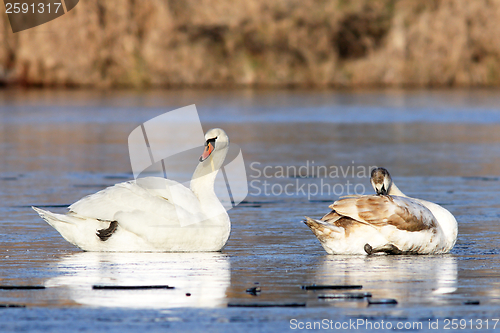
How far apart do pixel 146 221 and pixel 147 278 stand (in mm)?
1191

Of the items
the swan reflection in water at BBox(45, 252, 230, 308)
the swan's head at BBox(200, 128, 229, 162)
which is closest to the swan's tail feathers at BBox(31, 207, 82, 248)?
the swan reflection in water at BBox(45, 252, 230, 308)

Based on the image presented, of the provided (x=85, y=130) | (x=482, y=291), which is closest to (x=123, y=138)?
(x=85, y=130)

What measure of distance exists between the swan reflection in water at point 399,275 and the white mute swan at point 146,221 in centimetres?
112

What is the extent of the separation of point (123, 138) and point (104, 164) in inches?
212

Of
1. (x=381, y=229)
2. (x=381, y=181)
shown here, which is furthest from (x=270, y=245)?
(x=381, y=181)

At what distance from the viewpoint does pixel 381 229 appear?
806 centimetres

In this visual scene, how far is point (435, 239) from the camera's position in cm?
812

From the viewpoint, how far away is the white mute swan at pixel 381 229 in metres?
8.03

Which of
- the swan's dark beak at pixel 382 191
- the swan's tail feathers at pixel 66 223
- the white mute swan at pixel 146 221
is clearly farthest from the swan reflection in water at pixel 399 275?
the swan's tail feathers at pixel 66 223

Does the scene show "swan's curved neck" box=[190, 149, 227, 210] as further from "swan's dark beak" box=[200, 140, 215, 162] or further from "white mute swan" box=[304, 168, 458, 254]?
"white mute swan" box=[304, 168, 458, 254]

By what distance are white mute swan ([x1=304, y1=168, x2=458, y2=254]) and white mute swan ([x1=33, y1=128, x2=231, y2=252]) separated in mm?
918

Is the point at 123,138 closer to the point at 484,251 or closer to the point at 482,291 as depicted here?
the point at 484,251

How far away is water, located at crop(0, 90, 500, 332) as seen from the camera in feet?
19.0

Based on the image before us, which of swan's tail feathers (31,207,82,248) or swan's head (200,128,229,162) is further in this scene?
swan's head (200,128,229,162)
